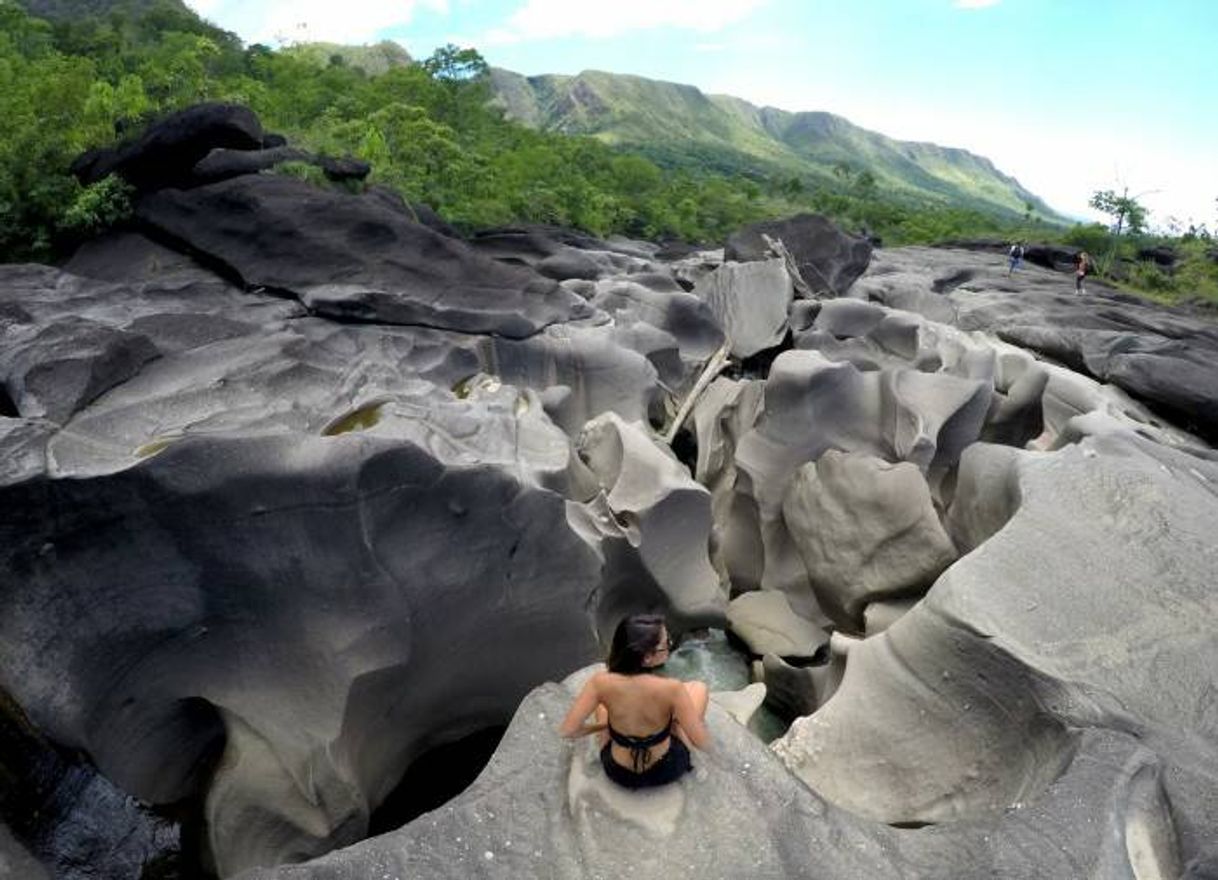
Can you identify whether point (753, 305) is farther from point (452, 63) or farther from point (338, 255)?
point (452, 63)

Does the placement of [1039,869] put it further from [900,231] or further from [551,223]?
[900,231]

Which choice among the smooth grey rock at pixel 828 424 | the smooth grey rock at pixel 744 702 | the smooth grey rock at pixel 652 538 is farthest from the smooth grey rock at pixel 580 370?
the smooth grey rock at pixel 744 702

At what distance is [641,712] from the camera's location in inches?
136

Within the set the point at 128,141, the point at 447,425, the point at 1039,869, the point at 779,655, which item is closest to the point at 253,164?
the point at 128,141

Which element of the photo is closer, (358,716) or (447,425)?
(358,716)

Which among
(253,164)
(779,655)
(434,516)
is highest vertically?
(253,164)

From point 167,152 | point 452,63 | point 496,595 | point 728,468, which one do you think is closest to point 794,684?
point 496,595

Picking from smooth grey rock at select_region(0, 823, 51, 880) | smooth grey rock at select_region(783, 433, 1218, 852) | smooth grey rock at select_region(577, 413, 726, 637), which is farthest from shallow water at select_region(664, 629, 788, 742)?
smooth grey rock at select_region(0, 823, 51, 880)

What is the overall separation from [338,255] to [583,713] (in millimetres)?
8033

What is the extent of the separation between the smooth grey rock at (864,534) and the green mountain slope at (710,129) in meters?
92.1

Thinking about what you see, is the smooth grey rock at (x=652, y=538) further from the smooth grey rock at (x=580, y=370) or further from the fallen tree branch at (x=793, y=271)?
the fallen tree branch at (x=793, y=271)

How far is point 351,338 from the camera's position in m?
8.83

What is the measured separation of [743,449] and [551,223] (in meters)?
18.9

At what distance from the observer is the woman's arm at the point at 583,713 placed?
3.59 metres
